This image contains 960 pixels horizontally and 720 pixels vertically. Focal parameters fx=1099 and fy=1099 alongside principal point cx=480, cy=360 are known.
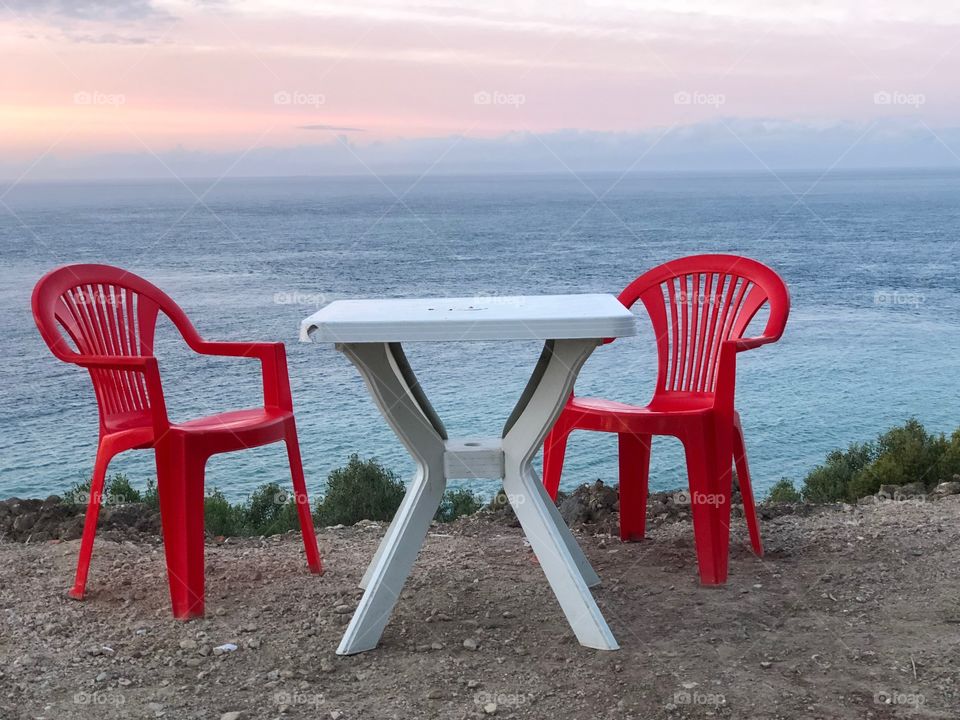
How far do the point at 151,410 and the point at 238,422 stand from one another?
30 centimetres

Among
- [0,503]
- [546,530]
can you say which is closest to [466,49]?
[0,503]

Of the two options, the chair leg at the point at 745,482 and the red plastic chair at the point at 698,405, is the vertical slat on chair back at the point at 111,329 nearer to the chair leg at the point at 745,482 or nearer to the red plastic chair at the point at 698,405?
the red plastic chair at the point at 698,405

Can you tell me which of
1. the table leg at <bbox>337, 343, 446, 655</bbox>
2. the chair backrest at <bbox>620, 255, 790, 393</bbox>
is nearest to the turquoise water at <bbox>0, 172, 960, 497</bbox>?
the chair backrest at <bbox>620, 255, 790, 393</bbox>

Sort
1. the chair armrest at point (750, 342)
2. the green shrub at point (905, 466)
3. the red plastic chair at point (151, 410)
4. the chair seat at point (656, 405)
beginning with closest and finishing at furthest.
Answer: the red plastic chair at point (151, 410) → the chair armrest at point (750, 342) → the chair seat at point (656, 405) → the green shrub at point (905, 466)

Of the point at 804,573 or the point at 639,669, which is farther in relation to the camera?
the point at 804,573

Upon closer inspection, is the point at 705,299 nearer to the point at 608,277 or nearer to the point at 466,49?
the point at 466,49

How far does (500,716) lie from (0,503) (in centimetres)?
313

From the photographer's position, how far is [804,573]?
4.00 m

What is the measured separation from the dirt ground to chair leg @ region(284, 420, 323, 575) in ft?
0.24

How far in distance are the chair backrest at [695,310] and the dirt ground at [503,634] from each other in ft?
2.24

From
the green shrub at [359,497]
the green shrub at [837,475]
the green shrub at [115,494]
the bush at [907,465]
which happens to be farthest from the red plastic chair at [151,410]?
the green shrub at [837,475]

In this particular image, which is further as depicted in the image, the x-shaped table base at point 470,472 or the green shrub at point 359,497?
the green shrub at point 359,497

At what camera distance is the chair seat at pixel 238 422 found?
3.62 meters

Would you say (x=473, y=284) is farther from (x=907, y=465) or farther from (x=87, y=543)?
(x=87, y=543)
